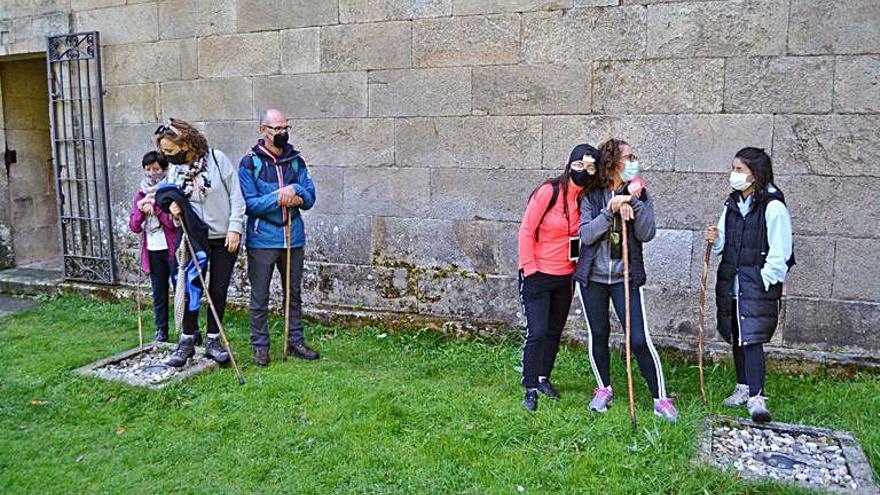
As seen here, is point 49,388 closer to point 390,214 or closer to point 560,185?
point 390,214

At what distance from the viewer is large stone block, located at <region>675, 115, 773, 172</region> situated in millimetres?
4762

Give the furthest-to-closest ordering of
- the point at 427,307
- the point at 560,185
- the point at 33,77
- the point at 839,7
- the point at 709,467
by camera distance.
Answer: the point at 33,77 → the point at 427,307 → the point at 839,7 → the point at 560,185 → the point at 709,467

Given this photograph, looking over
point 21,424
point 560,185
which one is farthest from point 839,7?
point 21,424

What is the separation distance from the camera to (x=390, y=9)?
572cm

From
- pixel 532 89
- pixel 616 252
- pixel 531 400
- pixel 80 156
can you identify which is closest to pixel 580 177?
pixel 616 252

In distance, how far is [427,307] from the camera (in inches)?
231

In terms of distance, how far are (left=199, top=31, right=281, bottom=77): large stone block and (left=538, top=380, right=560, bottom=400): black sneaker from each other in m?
3.59

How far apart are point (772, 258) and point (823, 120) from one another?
1.32 metres

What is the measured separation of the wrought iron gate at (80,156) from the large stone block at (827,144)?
20.0 ft

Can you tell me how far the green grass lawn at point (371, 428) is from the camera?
137 inches

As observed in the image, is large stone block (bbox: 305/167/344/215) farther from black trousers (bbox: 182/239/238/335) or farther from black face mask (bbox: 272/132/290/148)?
black trousers (bbox: 182/239/238/335)

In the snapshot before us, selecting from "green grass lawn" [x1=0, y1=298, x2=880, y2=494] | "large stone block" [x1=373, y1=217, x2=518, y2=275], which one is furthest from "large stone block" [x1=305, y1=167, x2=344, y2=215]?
"green grass lawn" [x1=0, y1=298, x2=880, y2=494]

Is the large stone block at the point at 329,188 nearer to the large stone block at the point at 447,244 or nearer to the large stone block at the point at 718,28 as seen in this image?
the large stone block at the point at 447,244

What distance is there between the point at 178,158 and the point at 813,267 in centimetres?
434
